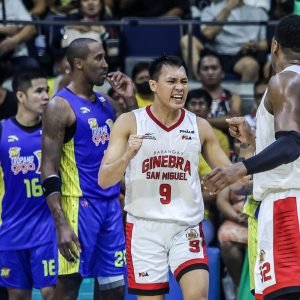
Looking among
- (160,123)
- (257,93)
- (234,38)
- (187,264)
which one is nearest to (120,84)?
(160,123)

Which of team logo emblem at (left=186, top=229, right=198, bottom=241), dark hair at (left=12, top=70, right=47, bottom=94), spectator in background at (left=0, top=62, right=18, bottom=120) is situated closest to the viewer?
team logo emblem at (left=186, top=229, right=198, bottom=241)

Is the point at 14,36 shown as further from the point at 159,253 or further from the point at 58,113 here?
the point at 159,253

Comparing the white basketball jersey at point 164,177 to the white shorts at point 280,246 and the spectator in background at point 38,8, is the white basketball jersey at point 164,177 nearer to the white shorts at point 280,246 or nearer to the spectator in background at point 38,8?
the white shorts at point 280,246

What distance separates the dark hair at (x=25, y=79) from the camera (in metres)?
7.69

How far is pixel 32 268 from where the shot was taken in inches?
293

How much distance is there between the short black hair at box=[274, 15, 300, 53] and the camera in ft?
17.5

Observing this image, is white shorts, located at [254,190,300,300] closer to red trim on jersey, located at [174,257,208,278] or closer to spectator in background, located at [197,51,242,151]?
red trim on jersey, located at [174,257,208,278]

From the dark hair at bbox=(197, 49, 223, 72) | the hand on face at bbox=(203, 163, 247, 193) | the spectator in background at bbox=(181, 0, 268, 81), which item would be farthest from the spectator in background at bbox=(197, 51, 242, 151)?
the hand on face at bbox=(203, 163, 247, 193)

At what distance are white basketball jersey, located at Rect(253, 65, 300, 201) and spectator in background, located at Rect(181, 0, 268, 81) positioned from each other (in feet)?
17.6

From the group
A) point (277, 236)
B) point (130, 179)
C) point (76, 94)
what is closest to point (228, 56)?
point (76, 94)

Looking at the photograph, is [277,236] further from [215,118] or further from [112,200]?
[215,118]

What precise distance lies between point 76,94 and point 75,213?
2.97ft

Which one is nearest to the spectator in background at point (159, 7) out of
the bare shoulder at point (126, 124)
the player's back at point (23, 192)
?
the player's back at point (23, 192)

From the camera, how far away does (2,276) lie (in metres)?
7.46
